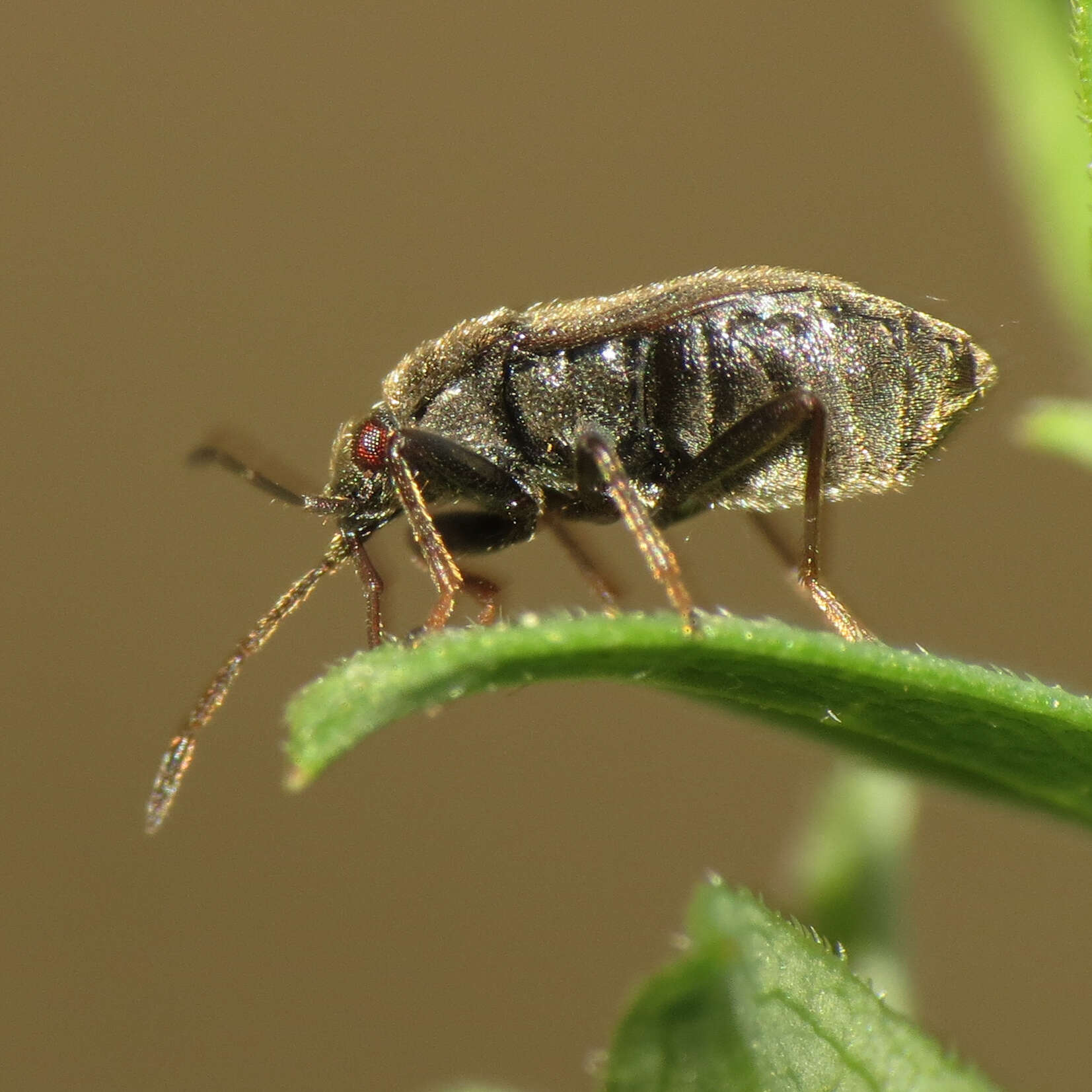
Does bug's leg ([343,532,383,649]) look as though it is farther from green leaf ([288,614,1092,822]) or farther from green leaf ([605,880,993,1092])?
green leaf ([605,880,993,1092])

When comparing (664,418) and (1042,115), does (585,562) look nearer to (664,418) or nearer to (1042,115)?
(664,418)

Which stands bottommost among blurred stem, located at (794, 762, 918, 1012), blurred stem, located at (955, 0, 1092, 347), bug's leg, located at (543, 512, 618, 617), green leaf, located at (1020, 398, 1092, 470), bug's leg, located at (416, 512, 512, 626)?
blurred stem, located at (794, 762, 918, 1012)

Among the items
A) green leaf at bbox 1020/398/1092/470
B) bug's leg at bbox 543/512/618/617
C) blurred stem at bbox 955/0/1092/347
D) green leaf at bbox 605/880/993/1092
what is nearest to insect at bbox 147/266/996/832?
bug's leg at bbox 543/512/618/617

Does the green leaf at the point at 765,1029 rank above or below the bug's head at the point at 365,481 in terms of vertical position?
below

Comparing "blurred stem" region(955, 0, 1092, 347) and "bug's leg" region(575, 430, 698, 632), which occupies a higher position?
"blurred stem" region(955, 0, 1092, 347)

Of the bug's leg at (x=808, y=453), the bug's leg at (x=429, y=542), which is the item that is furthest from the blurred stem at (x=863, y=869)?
the bug's leg at (x=429, y=542)

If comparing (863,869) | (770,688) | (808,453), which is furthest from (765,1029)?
(808,453)

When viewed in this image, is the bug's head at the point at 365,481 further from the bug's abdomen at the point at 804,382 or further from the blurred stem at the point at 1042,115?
the blurred stem at the point at 1042,115
